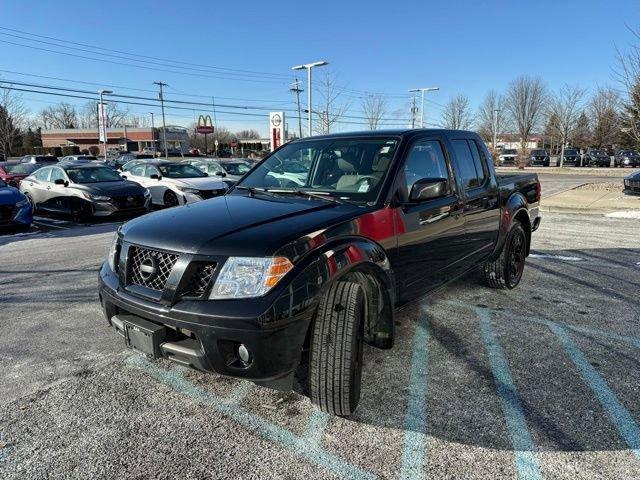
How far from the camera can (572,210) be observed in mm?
13242

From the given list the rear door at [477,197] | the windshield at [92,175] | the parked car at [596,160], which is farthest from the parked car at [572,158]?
the rear door at [477,197]

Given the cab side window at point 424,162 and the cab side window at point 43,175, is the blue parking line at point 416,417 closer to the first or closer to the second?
the cab side window at point 424,162

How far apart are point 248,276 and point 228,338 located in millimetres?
331

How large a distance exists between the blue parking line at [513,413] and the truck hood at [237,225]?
1.54 meters

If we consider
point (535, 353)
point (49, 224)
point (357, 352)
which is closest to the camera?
point (357, 352)

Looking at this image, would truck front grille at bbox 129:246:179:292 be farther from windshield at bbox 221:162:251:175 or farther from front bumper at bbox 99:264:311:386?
windshield at bbox 221:162:251:175

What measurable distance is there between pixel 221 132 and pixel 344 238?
112m

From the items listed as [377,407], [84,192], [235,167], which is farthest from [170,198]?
[377,407]

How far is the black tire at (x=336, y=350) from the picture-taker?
2.65 meters

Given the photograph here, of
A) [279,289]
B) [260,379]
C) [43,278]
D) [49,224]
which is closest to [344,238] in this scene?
[279,289]

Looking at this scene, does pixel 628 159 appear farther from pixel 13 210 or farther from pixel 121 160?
pixel 13 210

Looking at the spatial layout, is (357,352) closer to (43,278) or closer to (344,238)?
(344,238)

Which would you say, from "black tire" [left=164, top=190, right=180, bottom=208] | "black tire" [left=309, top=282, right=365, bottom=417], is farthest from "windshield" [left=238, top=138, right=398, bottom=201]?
"black tire" [left=164, top=190, right=180, bottom=208]

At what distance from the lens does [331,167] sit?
387 cm
